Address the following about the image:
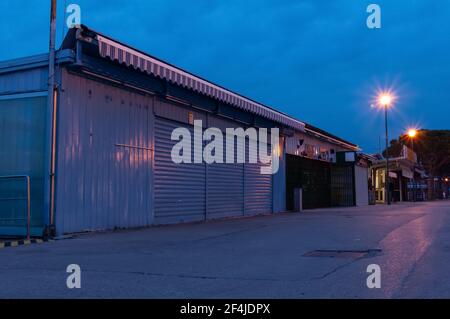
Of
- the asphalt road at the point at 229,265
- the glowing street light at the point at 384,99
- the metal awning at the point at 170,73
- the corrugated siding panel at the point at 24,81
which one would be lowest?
the asphalt road at the point at 229,265

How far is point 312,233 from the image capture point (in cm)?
1273

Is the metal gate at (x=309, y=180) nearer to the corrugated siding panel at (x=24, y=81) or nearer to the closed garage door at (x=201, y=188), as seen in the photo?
the closed garage door at (x=201, y=188)

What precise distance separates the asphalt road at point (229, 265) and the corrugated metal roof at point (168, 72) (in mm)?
4308

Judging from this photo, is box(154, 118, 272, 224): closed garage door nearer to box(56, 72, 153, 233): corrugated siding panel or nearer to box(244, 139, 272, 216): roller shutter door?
box(244, 139, 272, 216): roller shutter door

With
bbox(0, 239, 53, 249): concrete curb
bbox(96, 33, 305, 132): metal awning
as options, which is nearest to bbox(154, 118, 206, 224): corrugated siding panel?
bbox(96, 33, 305, 132): metal awning

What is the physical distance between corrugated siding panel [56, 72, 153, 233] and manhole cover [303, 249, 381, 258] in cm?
598

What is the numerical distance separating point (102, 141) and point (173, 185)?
142 inches

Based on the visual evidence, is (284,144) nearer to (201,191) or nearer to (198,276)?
(201,191)

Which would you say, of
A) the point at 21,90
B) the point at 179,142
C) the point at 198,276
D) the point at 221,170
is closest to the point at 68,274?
the point at 198,276

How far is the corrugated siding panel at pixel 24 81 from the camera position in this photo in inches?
472

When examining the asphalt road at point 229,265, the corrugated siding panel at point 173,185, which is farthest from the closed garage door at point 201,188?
the asphalt road at point 229,265

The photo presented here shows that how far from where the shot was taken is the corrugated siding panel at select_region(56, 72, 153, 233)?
12.0 meters
